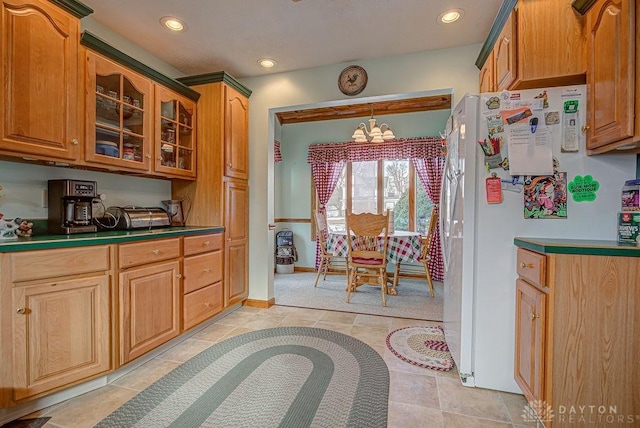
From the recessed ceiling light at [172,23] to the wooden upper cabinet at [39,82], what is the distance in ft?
1.97

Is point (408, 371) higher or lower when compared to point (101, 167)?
lower

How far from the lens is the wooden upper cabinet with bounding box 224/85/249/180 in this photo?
2803mm

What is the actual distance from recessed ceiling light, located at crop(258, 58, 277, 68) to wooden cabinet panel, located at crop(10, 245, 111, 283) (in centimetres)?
218

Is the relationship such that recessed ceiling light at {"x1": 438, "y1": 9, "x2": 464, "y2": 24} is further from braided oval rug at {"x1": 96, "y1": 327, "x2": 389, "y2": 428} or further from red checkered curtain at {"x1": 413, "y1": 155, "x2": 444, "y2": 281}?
braided oval rug at {"x1": 96, "y1": 327, "x2": 389, "y2": 428}

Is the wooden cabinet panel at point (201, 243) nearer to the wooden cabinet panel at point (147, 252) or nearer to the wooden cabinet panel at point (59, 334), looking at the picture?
the wooden cabinet panel at point (147, 252)

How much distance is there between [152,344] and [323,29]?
8.99 feet

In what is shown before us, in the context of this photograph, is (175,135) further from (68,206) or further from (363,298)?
(363,298)

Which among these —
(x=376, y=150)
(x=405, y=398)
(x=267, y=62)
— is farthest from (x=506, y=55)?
(x=376, y=150)

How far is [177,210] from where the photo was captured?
2773 millimetres

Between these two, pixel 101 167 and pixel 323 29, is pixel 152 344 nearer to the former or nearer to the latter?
pixel 101 167

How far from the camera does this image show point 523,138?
1.59 m

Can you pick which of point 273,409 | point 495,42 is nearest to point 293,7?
point 495,42

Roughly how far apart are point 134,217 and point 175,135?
86cm

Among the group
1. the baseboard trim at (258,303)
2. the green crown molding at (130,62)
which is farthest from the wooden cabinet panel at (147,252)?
the green crown molding at (130,62)
